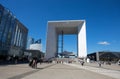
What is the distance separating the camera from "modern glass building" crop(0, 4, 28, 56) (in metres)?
54.8

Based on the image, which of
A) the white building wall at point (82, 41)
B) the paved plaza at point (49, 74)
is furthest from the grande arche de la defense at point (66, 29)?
the paved plaza at point (49, 74)

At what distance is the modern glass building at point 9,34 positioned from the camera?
180 feet

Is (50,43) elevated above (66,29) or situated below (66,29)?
below

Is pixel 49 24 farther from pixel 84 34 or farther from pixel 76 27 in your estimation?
pixel 84 34

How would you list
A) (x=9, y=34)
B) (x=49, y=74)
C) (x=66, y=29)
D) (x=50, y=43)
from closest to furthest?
(x=49, y=74) < (x=9, y=34) < (x=50, y=43) < (x=66, y=29)

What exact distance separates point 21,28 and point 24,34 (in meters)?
8.45

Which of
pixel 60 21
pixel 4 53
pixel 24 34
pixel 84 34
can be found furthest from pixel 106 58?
pixel 4 53

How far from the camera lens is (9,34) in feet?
207

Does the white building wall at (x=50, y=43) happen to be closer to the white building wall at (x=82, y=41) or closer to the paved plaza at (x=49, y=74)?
the white building wall at (x=82, y=41)

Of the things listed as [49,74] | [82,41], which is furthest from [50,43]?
[49,74]

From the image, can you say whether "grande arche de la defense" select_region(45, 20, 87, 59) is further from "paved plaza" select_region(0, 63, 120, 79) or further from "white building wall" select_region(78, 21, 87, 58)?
"paved plaza" select_region(0, 63, 120, 79)

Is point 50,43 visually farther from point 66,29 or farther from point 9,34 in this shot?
point 9,34

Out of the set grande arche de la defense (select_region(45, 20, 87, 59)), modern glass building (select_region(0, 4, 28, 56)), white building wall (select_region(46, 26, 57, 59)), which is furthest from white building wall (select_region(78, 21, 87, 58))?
modern glass building (select_region(0, 4, 28, 56))

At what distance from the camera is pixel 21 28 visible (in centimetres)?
7819
